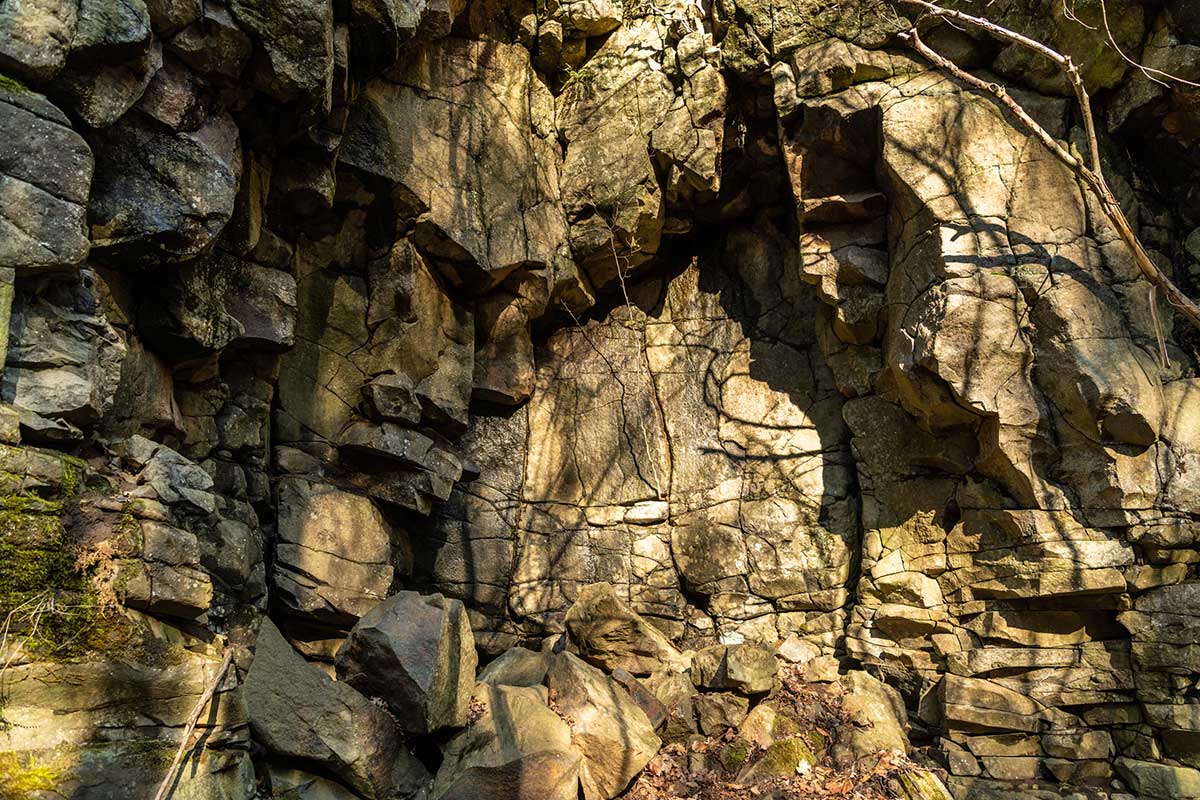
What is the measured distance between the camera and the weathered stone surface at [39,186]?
4.22m

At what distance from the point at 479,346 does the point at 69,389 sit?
5159 mm

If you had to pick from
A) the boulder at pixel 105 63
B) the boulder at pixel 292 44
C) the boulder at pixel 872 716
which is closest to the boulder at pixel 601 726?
the boulder at pixel 872 716

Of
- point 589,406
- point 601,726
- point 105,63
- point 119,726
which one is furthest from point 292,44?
point 601,726

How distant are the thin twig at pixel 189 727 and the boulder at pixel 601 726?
299cm

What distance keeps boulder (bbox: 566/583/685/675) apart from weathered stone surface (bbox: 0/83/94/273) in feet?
17.8

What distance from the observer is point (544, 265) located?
29.9 feet

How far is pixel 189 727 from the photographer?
4570mm

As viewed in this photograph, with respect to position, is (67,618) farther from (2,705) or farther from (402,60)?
(402,60)

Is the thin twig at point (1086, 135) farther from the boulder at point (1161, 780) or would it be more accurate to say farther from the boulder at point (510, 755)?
the boulder at point (510, 755)

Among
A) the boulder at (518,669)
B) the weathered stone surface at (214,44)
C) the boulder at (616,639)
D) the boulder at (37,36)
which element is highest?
the weathered stone surface at (214,44)

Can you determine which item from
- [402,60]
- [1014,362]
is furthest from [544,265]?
[1014,362]

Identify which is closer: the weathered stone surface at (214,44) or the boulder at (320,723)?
the weathered stone surface at (214,44)

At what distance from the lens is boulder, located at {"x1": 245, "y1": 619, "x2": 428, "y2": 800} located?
18.6ft

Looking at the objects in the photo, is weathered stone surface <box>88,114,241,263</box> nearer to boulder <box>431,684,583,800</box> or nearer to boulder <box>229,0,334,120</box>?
boulder <box>229,0,334,120</box>
